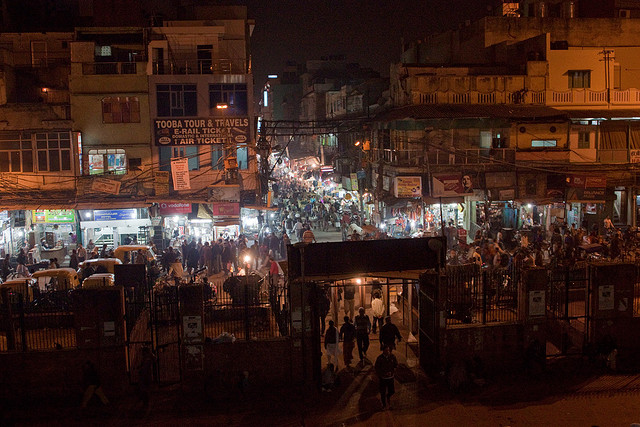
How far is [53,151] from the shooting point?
28.3 metres

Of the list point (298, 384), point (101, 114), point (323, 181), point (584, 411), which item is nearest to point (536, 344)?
point (584, 411)

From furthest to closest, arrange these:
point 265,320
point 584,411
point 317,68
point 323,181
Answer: point 317,68 < point 323,181 < point 265,320 < point 584,411

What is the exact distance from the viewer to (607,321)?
14.7 m

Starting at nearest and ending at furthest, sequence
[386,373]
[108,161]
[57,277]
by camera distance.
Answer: [386,373] → [57,277] → [108,161]

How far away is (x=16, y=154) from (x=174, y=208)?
26.2ft

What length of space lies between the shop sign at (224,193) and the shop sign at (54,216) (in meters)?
6.49

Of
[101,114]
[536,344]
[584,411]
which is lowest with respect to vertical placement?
[584,411]

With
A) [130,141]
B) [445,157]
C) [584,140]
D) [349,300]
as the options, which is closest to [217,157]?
[130,141]

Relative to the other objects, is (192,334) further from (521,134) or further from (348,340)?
(521,134)

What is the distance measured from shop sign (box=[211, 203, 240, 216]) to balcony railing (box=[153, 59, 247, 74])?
6.87 m

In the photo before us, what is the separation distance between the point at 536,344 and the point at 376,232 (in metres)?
14.2

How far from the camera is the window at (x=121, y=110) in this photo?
1117 inches

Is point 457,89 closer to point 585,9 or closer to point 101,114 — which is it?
point 585,9

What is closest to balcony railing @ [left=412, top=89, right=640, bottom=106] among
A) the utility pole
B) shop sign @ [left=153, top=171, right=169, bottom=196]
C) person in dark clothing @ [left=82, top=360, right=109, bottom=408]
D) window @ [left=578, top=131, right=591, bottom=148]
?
the utility pole
